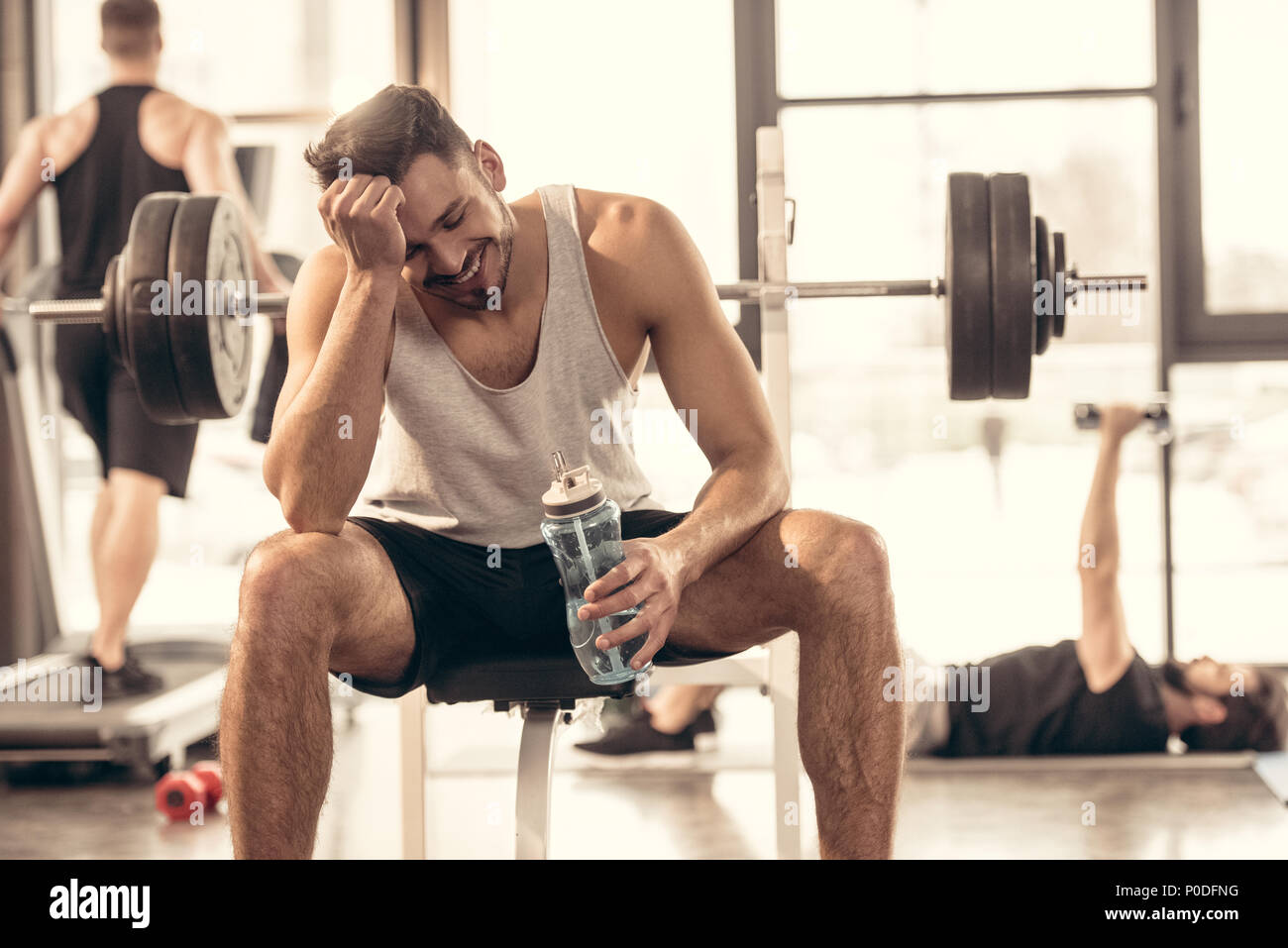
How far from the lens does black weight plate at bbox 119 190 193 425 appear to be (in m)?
1.58

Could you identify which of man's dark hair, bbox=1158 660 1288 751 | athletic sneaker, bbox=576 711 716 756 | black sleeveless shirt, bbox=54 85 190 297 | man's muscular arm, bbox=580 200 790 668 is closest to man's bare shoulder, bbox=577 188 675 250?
man's muscular arm, bbox=580 200 790 668

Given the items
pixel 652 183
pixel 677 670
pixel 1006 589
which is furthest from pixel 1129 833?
pixel 652 183

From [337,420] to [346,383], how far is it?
0.04m

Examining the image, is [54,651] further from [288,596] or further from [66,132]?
[288,596]

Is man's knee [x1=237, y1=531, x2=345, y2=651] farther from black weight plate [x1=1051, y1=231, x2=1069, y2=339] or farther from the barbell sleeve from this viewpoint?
black weight plate [x1=1051, y1=231, x2=1069, y2=339]

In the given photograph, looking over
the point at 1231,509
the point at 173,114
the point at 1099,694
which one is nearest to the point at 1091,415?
the point at 1099,694

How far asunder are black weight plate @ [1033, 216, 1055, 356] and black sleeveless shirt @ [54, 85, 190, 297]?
1.79m

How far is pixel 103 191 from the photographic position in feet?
8.14

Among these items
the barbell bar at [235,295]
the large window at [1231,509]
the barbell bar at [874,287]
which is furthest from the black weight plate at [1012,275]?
the large window at [1231,509]

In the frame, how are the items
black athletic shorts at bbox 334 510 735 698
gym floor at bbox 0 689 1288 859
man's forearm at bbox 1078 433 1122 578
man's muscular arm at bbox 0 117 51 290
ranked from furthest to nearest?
man's muscular arm at bbox 0 117 51 290
man's forearm at bbox 1078 433 1122 578
gym floor at bbox 0 689 1288 859
black athletic shorts at bbox 334 510 735 698

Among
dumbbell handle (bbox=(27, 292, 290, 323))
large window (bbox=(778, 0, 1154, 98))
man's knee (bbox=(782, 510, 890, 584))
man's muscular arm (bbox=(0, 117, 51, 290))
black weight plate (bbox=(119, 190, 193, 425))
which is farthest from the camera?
large window (bbox=(778, 0, 1154, 98))

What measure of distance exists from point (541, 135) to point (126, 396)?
1281 mm

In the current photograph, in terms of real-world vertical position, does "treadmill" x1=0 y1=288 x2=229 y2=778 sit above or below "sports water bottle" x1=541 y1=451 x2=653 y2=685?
below

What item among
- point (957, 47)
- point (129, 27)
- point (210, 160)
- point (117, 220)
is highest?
point (957, 47)
